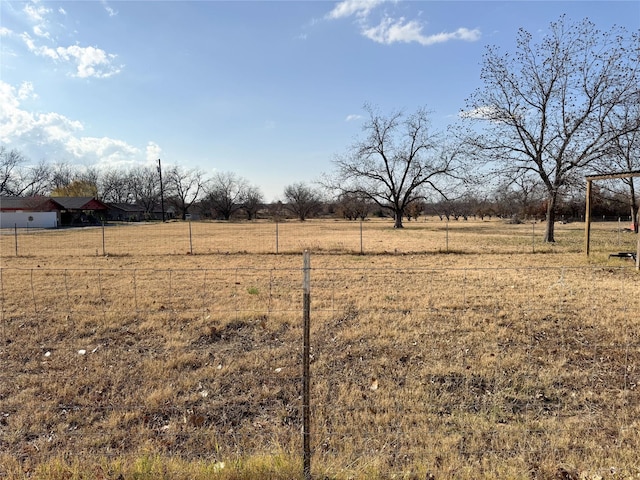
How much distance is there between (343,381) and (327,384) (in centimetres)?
19

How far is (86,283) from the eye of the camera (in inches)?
375

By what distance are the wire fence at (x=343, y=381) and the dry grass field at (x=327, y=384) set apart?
0.07 feet

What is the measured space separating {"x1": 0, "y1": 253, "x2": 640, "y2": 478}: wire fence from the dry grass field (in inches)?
0.8

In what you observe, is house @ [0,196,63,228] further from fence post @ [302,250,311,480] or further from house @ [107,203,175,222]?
fence post @ [302,250,311,480]

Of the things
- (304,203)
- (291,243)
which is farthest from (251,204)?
(291,243)

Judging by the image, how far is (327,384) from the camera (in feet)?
13.3

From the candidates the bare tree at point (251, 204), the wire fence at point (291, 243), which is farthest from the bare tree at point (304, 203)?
the wire fence at point (291, 243)

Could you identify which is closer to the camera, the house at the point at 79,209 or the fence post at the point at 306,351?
the fence post at the point at 306,351

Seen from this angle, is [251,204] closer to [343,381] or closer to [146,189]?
[146,189]

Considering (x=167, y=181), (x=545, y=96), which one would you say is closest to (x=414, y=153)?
(x=545, y=96)

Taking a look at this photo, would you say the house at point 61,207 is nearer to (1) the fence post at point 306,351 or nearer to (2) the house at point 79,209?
(2) the house at point 79,209

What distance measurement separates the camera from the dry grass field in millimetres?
2807

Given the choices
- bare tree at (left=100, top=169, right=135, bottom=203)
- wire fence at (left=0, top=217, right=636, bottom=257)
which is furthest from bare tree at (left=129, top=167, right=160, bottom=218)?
wire fence at (left=0, top=217, right=636, bottom=257)

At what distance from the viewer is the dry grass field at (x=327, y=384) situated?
2807 mm
